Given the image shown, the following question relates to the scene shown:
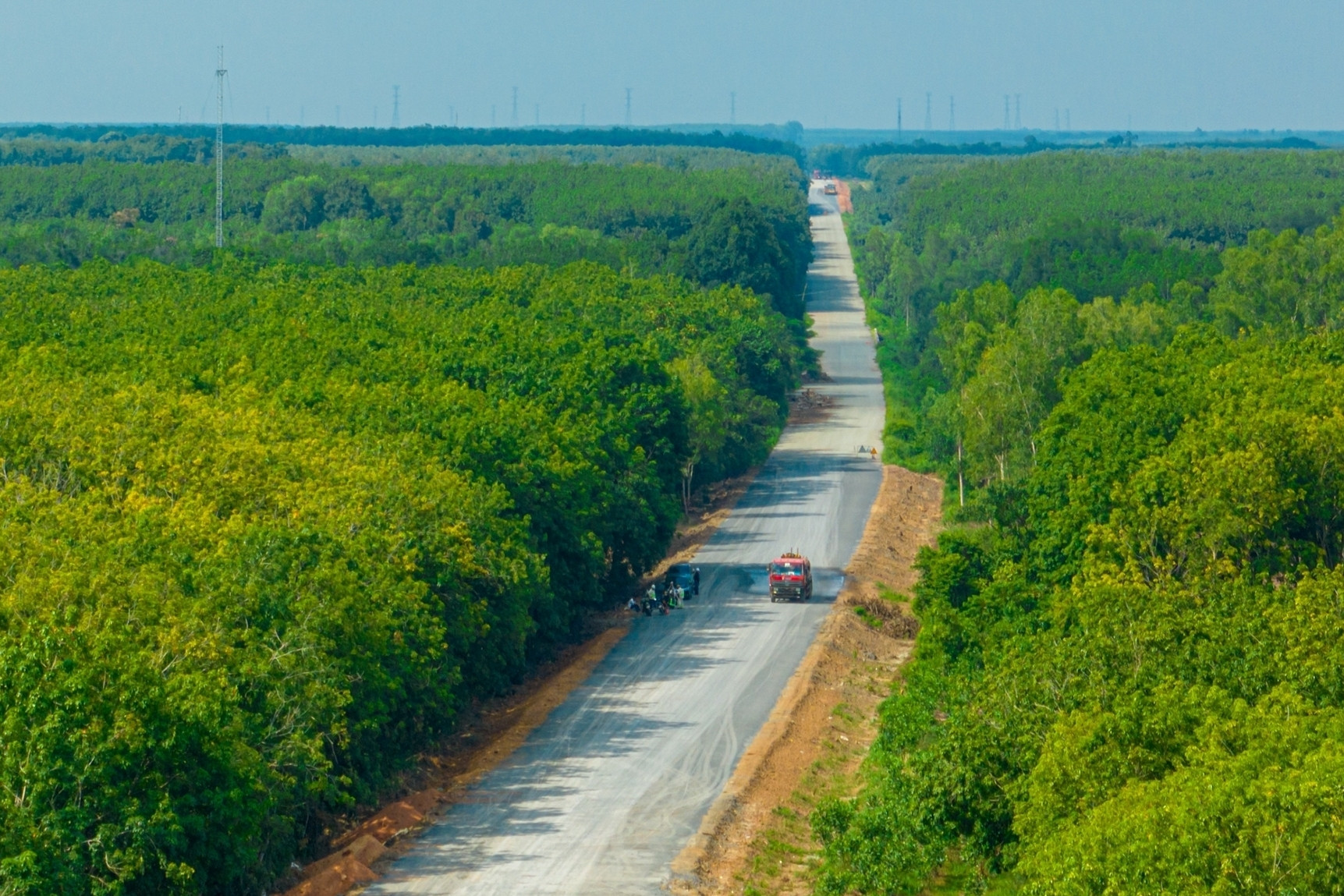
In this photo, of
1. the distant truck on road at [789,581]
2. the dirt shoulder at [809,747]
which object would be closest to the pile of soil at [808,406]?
the dirt shoulder at [809,747]

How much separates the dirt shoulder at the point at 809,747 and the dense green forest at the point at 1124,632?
1711 millimetres

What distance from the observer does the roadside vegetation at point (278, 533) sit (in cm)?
3756

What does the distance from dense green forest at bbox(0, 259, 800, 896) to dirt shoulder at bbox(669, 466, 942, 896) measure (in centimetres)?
837

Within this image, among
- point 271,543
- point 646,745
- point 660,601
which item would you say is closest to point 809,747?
point 646,745

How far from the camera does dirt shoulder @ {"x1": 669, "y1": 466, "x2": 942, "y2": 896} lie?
47.7 meters

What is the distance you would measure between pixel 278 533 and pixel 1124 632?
21.0 m

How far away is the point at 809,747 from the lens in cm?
5850

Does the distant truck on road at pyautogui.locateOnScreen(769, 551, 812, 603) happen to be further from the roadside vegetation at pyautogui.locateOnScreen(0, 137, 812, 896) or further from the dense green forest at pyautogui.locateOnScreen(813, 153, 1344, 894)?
the dense green forest at pyautogui.locateOnScreen(813, 153, 1344, 894)

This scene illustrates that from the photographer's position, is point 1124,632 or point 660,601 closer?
point 1124,632

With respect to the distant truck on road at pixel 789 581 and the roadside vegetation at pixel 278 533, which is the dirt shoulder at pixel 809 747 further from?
the roadside vegetation at pixel 278 533

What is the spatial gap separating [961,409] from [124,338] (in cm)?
3883

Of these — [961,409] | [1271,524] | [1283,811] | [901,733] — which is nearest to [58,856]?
[1283,811]

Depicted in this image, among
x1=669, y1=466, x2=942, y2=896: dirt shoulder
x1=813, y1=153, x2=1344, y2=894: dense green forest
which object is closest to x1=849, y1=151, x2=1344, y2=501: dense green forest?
x1=813, y1=153, x2=1344, y2=894: dense green forest

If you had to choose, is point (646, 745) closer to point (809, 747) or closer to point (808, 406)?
point (809, 747)
